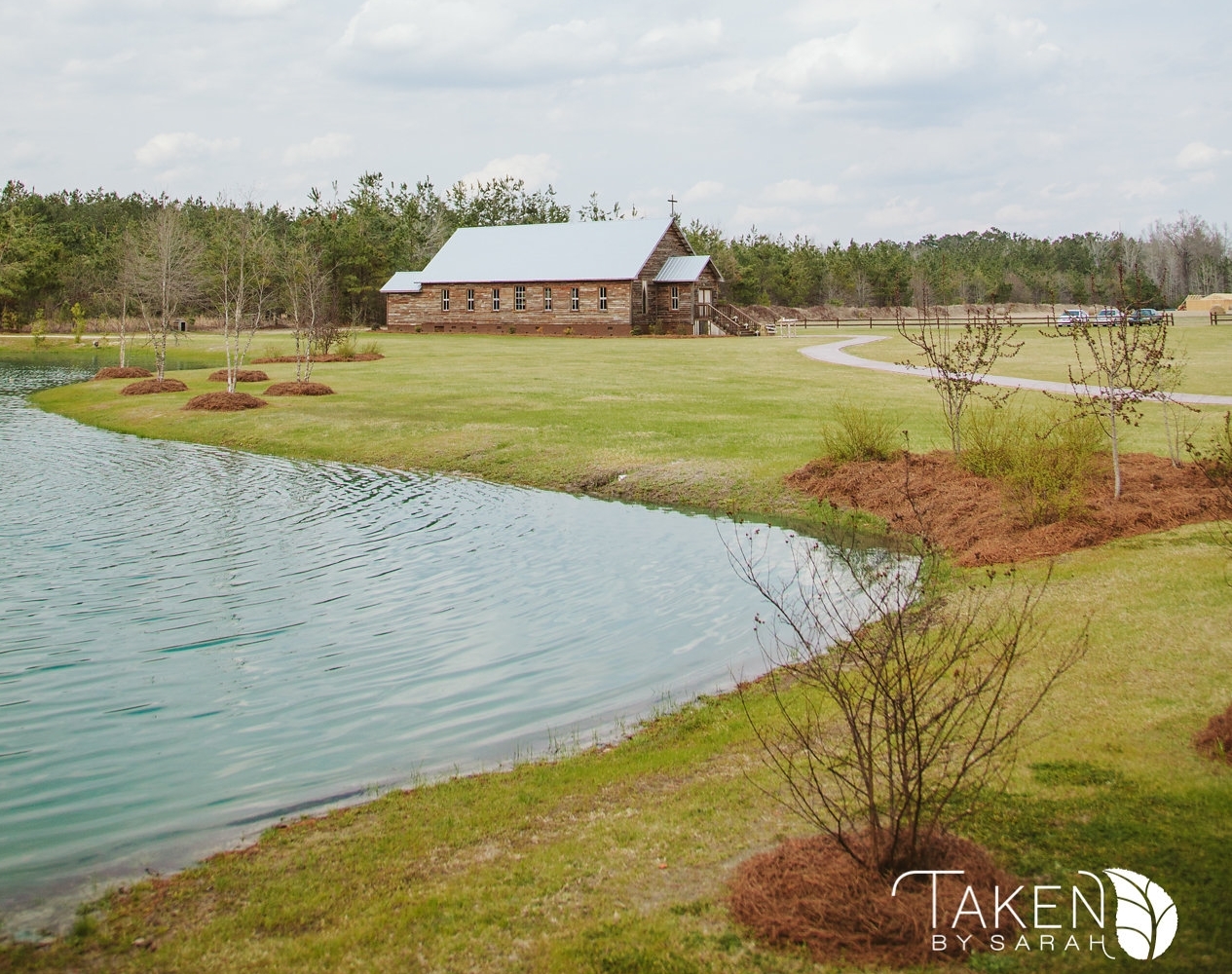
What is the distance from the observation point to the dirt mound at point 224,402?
2964 cm

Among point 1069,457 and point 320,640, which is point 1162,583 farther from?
point 320,640

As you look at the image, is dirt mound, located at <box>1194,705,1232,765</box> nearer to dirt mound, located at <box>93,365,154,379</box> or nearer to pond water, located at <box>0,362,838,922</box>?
pond water, located at <box>0,362,838,922</box>

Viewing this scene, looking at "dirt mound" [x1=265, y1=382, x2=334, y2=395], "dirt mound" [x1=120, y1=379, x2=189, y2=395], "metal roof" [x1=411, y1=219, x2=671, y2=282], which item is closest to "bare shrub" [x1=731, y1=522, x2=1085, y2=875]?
"dirt mound" [x1=265, y1=382, x2=334, y2=395]

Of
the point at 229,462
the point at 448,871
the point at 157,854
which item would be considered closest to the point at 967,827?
the point at 448,871

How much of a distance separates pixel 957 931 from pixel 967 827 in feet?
3.85

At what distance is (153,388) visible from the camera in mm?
33906

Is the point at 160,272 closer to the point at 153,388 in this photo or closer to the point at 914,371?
the point at 153,388

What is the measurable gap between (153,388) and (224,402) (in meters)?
5.54

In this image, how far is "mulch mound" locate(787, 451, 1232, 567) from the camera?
13539 mm

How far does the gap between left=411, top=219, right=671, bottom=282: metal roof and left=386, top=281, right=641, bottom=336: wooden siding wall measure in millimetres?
661

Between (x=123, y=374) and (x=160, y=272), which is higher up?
(x=160, y=272)

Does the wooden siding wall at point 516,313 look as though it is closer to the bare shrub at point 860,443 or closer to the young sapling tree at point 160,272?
the young sapling tree at point 160,272

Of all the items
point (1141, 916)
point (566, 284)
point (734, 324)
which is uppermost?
point (566, 284)

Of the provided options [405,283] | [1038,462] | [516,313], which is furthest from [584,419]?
[405,283]
